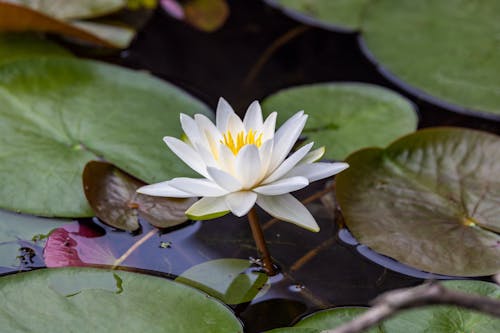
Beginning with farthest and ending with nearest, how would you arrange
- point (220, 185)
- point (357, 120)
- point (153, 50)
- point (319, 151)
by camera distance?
point (153, 50)
point (357, 120)
point (319, 151)
point (220, 185)

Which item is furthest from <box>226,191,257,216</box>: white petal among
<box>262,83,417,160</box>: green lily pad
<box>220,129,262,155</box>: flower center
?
<box>262,83,417,160</box>: green lily pad

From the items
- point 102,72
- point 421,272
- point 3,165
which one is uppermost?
point 102,72

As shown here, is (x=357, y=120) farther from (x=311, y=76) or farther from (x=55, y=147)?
(x=55, y=147)

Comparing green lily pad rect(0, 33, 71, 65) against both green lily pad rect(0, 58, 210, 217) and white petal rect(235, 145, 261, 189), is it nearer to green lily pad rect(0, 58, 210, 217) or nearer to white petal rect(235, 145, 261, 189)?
green lily pad rect(0, 58, 210, 217)

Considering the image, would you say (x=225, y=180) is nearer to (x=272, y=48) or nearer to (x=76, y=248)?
(x=76, y=248)

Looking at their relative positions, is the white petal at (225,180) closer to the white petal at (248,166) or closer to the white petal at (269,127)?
the white petal at (248,166)

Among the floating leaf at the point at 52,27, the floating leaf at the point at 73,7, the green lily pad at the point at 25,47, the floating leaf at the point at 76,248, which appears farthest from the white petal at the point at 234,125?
the floating leaf at the point at 73,7

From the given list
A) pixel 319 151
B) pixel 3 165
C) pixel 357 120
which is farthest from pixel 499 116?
pixel 3 165
